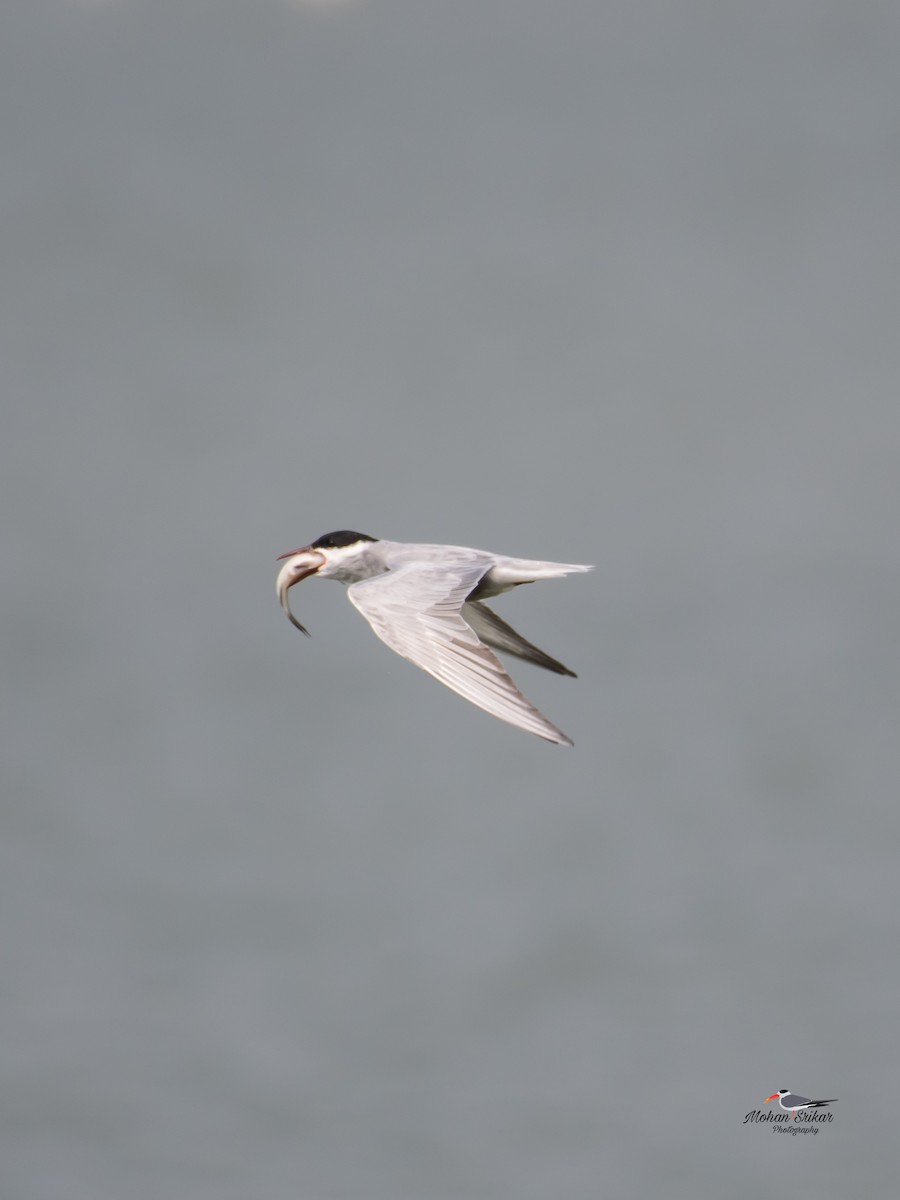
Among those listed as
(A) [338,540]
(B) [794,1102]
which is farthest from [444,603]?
(B) [794,1102]

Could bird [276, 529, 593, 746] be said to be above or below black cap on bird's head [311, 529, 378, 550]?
below

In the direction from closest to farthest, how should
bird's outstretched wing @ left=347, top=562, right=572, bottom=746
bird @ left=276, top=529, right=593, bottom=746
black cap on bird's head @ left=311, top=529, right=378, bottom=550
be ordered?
1. bird's outstretched wing @ left=347, top=562, right=572, bottom=746
2. bird @ left=276, top=529, right=593, bottom=746
3. black cap on bird's head @ left=311, top=529, right=378, bottom=550

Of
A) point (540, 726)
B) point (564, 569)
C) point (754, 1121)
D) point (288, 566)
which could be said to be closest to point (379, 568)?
point (288, 566)

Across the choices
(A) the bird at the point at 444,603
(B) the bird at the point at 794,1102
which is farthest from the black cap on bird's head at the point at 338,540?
(B) the bird at the point at 794,1102

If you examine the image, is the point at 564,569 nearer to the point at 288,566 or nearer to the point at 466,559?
the point at 466,559

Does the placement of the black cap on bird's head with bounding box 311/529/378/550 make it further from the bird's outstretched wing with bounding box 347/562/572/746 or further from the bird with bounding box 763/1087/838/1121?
the bird with bounding box 763/1087/838/1121

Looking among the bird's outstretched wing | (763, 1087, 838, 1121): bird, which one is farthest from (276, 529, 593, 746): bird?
(763, 1087, 838, 1121): bird

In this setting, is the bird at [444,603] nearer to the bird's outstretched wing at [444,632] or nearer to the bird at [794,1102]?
the bird's outstretched wing at [444,632]

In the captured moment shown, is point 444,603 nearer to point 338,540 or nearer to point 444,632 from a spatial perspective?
point 444,632
